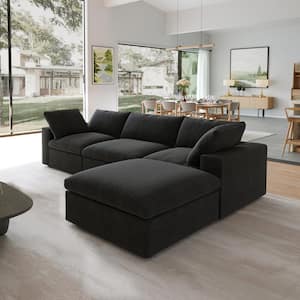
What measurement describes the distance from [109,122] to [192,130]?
1.50m

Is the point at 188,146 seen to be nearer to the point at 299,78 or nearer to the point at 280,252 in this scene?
Answer: the point at 280,252

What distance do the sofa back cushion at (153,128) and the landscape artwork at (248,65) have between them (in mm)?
8134

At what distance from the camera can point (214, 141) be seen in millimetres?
3348

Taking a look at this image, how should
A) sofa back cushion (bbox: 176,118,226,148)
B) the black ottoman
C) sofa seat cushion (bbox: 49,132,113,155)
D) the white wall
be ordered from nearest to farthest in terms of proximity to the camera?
the black ottoman
sofa back cushion (bbox: 176,118,226,148)
sofa seat cushion (bbox: 49,132,113,155)
the white wall

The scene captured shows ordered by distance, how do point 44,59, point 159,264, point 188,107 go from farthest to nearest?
1. point 44,59
2. point 188,107
3. point 159,264

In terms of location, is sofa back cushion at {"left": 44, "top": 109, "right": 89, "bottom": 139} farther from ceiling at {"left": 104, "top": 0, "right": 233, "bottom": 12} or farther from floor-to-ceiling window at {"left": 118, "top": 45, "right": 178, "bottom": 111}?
ceiling at {"left": 104, "top": 0, "right": 233, "bottom": 12}

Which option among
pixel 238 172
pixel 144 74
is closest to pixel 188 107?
pixel 144 74

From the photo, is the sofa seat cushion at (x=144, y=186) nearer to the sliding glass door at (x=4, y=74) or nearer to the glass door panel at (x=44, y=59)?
the sliding glass door at (x=4, y=74)

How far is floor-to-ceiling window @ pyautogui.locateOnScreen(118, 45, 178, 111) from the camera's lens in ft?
35.7

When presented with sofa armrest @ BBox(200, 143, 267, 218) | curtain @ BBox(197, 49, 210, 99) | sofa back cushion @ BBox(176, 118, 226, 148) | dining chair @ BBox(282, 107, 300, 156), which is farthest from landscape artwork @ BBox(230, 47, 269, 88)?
sofa armrest @ BBox(200, 143, 267, 218)

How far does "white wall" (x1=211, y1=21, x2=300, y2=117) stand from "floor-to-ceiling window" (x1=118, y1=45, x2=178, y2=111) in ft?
6.12

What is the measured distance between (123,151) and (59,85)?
572cm

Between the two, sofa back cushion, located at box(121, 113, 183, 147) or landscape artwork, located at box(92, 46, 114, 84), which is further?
landscape artwork, located at box(92, 46, 114, 84)

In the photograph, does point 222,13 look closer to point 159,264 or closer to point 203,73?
point 203,73
